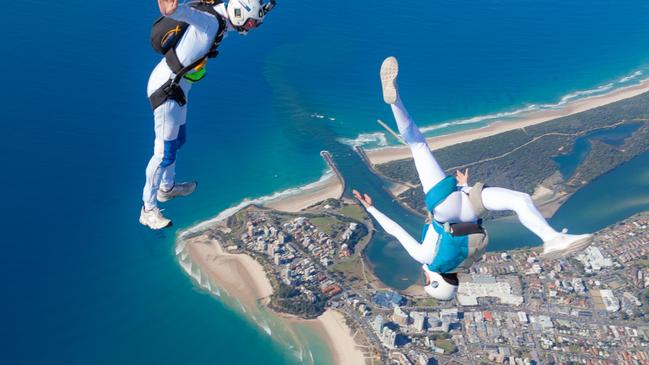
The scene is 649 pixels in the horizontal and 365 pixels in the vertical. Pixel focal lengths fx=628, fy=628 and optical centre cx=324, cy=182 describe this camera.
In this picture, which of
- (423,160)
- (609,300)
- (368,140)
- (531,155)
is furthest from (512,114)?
(423,160)

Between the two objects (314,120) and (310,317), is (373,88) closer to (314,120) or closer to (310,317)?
(314,120)

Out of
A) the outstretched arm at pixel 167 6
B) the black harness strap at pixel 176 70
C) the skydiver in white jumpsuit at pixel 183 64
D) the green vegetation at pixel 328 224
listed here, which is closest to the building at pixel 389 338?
the green vegetation at pixel 328 224

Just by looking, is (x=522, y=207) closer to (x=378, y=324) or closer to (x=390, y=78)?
(x=390, y=78)

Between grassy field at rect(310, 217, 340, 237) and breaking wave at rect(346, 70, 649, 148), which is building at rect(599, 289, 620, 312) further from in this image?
grassy field at rect(310, 217, 340, 237)

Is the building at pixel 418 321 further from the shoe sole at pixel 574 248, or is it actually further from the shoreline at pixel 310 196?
the shoe sole at pixel 574 248

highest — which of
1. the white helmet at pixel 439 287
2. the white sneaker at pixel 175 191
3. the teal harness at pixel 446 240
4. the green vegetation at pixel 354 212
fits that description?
the green vegetation at pixel 354 212
